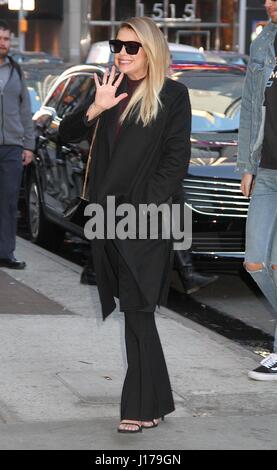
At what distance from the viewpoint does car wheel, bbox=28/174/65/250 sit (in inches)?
445

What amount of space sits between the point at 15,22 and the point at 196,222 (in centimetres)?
3911

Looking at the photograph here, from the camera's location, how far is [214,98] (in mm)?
10539

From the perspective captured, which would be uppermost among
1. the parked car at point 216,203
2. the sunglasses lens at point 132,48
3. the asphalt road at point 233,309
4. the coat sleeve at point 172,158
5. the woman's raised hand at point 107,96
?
the sunglasses lens at point 132,48

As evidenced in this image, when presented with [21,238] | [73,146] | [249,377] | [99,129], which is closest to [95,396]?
[249,377]

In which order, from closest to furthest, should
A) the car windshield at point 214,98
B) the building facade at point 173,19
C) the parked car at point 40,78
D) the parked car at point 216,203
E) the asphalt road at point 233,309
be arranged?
the asphalt road at point 233,309, the parked car at point 216,203, the car windshield at point 214,98, the parked car at point 40,78, the building facade at point 173,19

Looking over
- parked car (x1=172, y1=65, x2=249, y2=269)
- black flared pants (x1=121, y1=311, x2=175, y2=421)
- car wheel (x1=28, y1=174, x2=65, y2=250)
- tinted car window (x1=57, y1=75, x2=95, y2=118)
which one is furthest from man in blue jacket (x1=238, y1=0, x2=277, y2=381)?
car wheel (x1=28, y1=174, x2=65, y2=250)

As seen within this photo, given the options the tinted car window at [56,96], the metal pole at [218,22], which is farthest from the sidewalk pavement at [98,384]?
the metal pole at [218,22]

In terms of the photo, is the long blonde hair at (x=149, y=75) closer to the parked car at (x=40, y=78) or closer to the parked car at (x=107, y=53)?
the parked car at (x=40, y=78)

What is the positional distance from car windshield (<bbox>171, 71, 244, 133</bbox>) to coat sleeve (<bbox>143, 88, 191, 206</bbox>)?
4.78 metres

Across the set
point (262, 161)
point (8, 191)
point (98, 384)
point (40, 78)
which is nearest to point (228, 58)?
point (40, 78)

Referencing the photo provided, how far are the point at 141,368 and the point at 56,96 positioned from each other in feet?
21.6

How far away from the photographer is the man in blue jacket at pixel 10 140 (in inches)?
380

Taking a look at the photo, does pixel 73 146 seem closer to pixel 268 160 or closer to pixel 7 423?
pixel 268 160

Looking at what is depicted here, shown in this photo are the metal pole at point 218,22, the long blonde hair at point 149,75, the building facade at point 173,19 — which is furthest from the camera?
the metal pole at point 218,22
